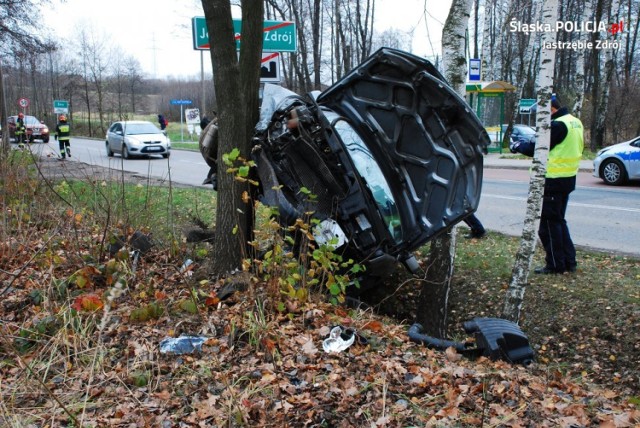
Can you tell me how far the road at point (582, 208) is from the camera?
8219mm

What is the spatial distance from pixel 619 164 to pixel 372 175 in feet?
37.2

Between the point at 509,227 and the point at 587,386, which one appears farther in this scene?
the point at 509,227

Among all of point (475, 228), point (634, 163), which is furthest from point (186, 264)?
point (634, 163)

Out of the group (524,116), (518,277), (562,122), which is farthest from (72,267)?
(524,116)

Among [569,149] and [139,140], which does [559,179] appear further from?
[139,140]

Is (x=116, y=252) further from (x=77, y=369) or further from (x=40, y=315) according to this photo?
(x=77, y=369)

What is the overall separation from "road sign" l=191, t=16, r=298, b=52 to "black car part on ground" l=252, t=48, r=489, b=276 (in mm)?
2820

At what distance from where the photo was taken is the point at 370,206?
495cm

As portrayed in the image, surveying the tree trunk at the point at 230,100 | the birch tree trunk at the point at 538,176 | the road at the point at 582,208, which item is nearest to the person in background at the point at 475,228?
the road at the point at 582,208

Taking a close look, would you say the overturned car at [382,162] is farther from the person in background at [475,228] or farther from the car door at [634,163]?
the car door at [634,163]

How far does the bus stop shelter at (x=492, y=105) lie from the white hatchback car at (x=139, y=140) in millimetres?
13129

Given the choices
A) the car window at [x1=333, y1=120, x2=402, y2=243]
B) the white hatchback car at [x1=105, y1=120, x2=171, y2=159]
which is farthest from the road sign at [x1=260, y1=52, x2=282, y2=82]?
the white hatchback car at [x1=105, y1=120, x2=171, y2=159]

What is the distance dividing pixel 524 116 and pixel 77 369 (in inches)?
1459

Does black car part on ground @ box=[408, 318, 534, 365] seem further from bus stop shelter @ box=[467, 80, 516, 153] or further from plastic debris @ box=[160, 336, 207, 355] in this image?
bus stop shelter @ box=[467, 80, 516, 153]
